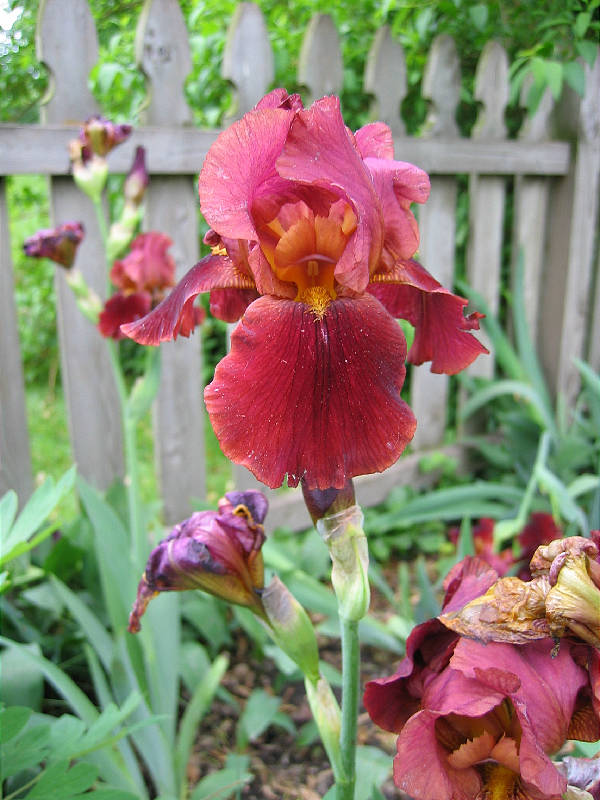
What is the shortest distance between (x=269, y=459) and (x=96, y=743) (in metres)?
0.44

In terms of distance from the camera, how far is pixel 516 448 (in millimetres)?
2326

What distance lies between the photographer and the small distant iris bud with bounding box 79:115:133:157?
1.29 metres

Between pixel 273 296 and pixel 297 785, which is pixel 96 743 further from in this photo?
pixel 297 785

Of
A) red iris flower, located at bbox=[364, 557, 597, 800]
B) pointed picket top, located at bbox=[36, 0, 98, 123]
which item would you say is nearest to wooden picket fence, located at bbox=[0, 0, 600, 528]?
pointed picket top, located at bbox=[36, 0, 98, 123]

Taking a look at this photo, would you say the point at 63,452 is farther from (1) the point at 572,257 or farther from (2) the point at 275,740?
(1) the point at 572,257

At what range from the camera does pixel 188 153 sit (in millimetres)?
1814

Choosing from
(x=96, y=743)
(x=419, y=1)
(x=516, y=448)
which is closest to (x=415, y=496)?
(x=516, y=448)

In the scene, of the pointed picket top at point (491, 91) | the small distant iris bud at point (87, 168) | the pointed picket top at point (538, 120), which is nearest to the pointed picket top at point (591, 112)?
the pointed picket top at point (538, 120)

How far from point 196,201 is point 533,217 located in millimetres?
1303

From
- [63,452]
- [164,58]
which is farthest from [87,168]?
[63,452]

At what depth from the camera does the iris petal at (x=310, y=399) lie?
0.43 meters

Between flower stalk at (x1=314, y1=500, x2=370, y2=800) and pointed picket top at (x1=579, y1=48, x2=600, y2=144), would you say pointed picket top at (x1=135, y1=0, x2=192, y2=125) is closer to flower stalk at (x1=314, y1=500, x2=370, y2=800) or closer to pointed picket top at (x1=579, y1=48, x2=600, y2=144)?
pointed picket top at (x1=579, y1=48, x2=600, y2=144)

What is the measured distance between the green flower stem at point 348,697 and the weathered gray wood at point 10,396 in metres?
1.37

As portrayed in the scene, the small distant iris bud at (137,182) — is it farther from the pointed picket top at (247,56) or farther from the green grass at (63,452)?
the green grass at (63,452)
